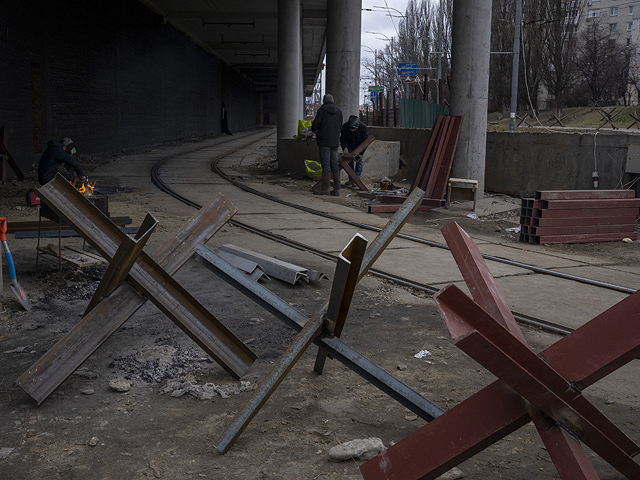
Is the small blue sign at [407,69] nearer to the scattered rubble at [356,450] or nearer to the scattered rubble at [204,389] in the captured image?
the scattered rubble at [204,389]

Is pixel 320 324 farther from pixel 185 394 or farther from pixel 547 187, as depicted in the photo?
pixel 547 187

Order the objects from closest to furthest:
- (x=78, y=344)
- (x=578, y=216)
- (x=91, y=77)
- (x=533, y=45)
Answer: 1. (x=78, y=344)
2. (x=578, y=216)
3. (x=91, y=77)
4. (x=533, y=45)

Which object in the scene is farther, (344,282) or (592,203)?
(592,203)

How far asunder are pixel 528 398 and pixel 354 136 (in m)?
13.7

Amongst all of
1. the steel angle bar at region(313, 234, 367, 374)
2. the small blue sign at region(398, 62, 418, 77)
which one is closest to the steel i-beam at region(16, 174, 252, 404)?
the steel angle bar at region(313, 234, 367, 374)

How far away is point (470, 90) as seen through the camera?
12.9 meters

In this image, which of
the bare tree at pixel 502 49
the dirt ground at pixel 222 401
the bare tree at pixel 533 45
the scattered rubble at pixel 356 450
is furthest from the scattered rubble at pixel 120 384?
the bare tree at pixel 502 49

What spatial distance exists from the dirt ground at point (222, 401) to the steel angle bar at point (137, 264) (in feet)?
1.44

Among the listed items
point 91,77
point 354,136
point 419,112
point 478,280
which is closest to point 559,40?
point 419,112

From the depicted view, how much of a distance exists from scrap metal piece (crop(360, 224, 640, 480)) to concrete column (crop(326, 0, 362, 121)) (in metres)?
16.4

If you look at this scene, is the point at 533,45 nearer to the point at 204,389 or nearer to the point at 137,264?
the point at 204,389

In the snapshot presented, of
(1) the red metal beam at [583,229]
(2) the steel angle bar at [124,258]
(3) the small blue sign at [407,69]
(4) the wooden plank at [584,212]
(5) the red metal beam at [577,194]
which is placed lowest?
(1) the red metal beam at [583,229]

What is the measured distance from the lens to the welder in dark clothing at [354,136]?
15.0 m

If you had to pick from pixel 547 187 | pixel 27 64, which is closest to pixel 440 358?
pixel 547 187
